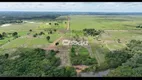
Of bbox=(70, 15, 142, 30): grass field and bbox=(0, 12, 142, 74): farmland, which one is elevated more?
bbox=(70, 15, 142, 30): grass field

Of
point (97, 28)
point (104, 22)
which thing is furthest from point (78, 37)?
point (104, 22)

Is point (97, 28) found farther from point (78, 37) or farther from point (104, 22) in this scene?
point (78, 37)

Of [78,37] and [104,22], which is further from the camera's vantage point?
[104,22]

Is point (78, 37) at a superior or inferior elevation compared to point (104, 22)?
inferior

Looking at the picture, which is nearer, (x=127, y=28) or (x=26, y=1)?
(x=26, y=1)

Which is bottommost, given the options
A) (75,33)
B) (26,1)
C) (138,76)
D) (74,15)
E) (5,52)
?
(138,76)

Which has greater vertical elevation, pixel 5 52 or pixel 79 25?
pixel 79 25

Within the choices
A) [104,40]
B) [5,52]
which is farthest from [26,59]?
[104,40]

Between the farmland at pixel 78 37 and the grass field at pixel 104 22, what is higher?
the grass field at pixel 104 22

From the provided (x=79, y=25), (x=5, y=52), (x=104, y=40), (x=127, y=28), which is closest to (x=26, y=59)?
(x=5, y=52)

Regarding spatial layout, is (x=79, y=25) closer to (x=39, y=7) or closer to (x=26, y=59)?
(x=39, y=7)
